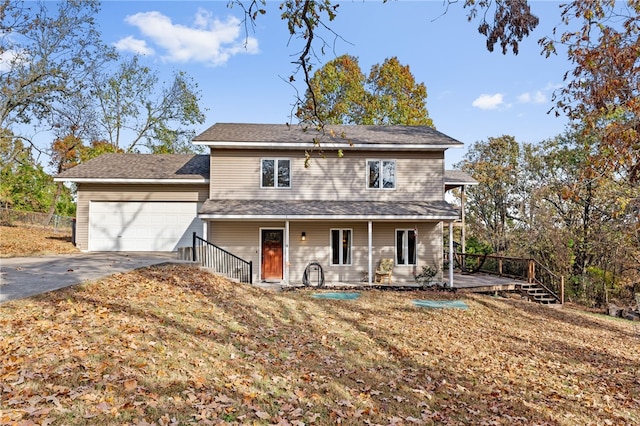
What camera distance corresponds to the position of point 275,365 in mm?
5656

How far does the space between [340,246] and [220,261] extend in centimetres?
479

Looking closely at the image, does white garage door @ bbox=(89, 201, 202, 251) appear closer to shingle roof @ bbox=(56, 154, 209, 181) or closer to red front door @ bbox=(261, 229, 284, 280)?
shingle roof @ bbox=(56, 154, 209, 181)

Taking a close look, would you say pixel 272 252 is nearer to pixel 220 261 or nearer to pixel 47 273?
pixel 220 261

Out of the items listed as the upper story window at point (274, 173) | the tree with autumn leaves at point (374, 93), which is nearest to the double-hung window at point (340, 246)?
the upper story window at point (274, 173)

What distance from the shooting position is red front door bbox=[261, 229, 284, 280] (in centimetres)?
1558

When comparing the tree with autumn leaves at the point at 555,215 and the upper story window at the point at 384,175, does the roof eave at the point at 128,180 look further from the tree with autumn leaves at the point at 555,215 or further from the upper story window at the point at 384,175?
the tree with autumn leaves at the point at 555,215

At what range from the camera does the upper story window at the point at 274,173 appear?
15.6 metres

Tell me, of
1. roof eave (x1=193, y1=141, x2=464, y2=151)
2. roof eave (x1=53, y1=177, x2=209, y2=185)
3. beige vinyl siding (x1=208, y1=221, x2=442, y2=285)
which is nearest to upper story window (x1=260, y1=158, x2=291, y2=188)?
roof eave (x1=193, y1=141, x2=464, y2=151)

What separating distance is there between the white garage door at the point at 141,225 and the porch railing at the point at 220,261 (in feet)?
9.86

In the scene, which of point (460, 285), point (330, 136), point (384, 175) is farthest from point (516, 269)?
point (330, 136)

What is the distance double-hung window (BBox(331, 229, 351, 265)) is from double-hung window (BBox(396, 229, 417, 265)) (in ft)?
6.54

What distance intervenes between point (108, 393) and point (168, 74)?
105 ft

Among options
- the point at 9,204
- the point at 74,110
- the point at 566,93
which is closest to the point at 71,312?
the point at 566,93

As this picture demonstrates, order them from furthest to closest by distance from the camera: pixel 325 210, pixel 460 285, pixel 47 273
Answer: pixel 460 285
pixel 325 210
pixel 47 273
